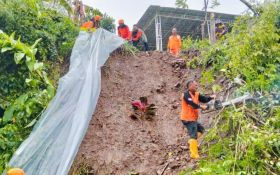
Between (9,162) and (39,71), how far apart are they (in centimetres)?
248

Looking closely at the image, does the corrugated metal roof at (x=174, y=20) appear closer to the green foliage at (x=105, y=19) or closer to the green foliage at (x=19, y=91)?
the green foliage at (x=105, y=19)

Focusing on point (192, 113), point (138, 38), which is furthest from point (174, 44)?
point (192, 113)

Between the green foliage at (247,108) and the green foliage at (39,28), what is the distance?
3064 mm

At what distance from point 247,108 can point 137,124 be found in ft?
7.26

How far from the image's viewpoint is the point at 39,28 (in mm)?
9852

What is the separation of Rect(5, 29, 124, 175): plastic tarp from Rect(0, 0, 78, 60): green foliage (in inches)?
40.0

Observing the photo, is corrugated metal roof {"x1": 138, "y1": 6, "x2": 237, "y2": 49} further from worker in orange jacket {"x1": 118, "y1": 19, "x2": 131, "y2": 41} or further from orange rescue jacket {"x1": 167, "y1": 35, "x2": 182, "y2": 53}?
orange rescue jacket {"x1": 167, "y1": 35, "x2": 182, "y2": 53}

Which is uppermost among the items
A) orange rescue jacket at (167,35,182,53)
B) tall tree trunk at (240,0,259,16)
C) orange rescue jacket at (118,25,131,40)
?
tall tree trunk at (240,0,259,16)

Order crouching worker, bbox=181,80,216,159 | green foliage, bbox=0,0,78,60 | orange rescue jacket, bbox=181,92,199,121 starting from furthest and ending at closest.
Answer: green foliage, bbox=0,0,78,60
orange rescue jacket, bbox=181,92,199,121
crouching worker, bbox=181,80,216,159

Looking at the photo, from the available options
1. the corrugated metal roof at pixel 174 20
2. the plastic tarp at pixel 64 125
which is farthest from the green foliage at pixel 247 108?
the corrugated metal roof at pixel 174 20

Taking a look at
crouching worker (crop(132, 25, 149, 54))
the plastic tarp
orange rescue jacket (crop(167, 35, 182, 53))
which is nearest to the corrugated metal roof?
crouching worker (crop(132, 25, 149, 54))

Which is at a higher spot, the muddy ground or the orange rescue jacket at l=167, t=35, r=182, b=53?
the orange rescue jacket at l=167, t=35, r=182, b=53

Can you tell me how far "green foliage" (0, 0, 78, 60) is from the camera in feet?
30.8

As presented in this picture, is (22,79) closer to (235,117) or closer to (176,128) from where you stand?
(176,128)
